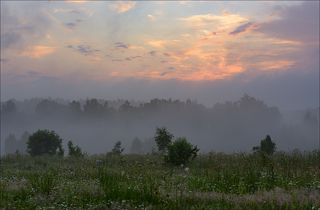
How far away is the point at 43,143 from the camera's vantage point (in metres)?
41.3

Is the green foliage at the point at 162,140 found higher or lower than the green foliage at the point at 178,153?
higher

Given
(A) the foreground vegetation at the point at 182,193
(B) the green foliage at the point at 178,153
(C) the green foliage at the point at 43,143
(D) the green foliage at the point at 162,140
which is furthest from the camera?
(C) the green foliage at the point at 43,143

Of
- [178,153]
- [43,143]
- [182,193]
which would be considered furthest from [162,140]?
[182,193]

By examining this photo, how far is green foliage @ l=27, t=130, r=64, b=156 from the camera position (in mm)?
40688

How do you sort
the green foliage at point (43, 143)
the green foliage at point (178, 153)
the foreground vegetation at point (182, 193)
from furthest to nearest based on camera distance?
the green foliage at point (43, 143)
the green foliage at point (178, 153)
the foreground vegetation at point (182, 193)

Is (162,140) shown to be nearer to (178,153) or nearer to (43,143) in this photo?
(178,153)

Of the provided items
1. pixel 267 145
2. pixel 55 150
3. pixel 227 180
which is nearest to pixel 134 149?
pixel 55 150

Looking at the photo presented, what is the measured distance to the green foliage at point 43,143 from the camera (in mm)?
40688

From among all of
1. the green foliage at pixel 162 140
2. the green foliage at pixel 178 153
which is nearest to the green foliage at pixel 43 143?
the green foliage at pixel 162 140

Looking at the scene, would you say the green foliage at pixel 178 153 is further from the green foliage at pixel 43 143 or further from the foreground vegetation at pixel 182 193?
the green foliage at pixel 43 143

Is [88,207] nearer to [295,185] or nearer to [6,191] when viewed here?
[6,191]

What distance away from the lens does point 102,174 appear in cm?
1523

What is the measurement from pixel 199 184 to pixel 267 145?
51.4 ft

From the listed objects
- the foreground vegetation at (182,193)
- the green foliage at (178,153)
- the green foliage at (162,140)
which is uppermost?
the green foliage at (162,140)
